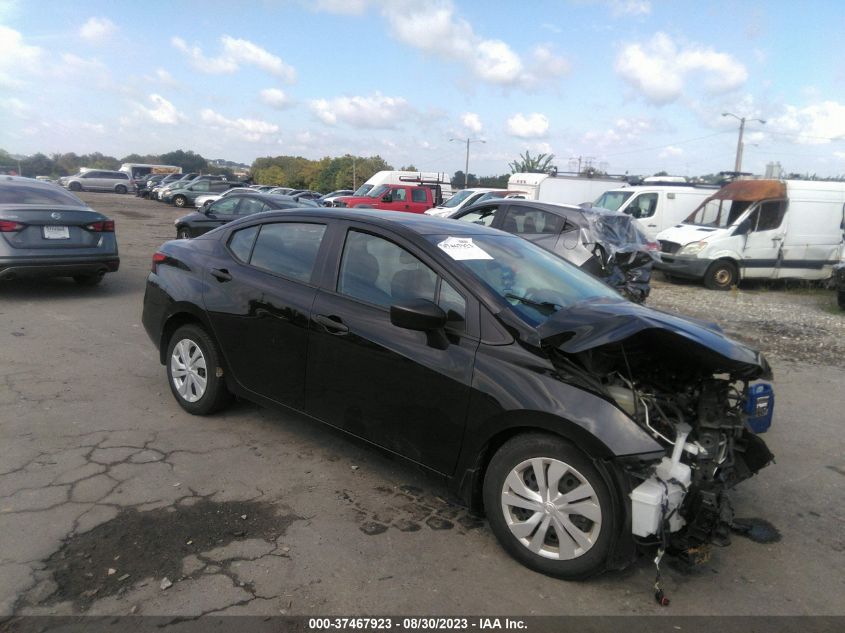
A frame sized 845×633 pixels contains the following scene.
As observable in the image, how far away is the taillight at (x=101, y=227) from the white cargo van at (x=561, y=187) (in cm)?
1737

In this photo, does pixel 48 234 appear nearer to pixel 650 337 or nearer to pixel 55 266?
pixel 55 266

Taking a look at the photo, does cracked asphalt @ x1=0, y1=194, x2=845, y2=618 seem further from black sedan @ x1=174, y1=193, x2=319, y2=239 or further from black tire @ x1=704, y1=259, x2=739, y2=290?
black sedan @ x1=174, y1=193, x2=319, y2=239

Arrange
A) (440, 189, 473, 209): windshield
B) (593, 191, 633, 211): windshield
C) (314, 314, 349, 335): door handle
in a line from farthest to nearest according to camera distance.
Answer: (440, 189, 473, 209): windshield → (593, 191, 633, 211): windshield → (314, 314, 349, 335): door handle

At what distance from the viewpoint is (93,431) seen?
4.36 m

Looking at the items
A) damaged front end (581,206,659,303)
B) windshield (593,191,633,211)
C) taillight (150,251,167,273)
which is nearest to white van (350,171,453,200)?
windshield (593,191,633,211)

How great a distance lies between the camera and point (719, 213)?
13805 millimetres

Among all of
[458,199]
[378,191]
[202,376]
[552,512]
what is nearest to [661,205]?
[458,199]

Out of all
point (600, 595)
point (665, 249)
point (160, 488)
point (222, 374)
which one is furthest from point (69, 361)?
point (665, 249)

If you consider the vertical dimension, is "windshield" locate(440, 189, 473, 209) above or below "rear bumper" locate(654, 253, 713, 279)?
above

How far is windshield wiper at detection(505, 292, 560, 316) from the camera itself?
136 inches

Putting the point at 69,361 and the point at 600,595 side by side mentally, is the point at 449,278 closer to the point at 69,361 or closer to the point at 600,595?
the point at 600,595

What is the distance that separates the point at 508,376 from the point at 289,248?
1.95 metres

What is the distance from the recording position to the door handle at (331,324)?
3682 mm
